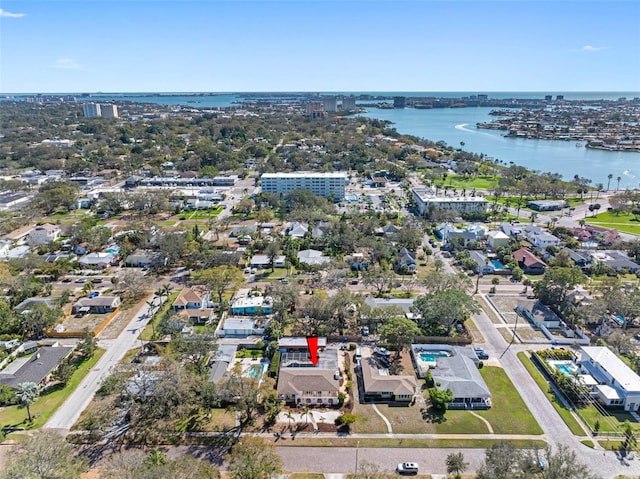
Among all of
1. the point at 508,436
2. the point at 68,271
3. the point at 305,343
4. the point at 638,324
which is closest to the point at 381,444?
the point at 508,436

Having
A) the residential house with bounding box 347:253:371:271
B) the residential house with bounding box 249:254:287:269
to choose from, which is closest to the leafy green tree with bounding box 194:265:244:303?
the residential house with bounding box 249:254:287:269

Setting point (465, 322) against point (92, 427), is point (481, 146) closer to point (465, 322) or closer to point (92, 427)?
point (465, 322)

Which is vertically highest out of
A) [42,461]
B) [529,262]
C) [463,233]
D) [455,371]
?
[463,233]

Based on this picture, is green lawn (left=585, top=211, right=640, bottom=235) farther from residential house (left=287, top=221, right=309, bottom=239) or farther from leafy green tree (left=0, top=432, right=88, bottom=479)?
leafy green tree (left=0, top=432, right=88, bottom=479)

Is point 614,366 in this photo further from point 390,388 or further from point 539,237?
point 539,237

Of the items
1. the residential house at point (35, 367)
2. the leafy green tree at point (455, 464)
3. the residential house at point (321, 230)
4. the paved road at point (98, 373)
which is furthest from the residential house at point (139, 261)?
the leafy green tree at point (455, 464)

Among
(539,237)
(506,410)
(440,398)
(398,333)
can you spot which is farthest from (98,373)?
(539,237)

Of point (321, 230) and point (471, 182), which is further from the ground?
point (471, 182)
